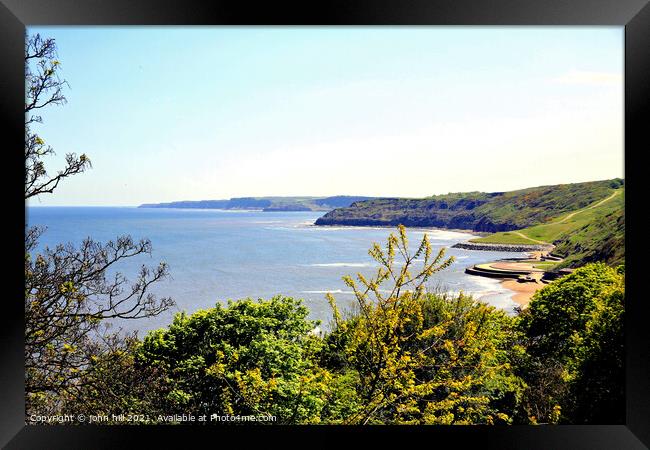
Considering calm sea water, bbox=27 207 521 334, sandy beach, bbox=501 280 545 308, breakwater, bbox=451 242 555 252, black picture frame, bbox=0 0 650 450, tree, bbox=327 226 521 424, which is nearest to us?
black picture frame, bbox=0 0 650 450

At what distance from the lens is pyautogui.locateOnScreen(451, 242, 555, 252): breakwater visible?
5.56 metres

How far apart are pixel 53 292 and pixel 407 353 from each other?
271 centimetres

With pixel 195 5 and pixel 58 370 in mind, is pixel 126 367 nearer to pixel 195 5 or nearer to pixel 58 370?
pixel 58 370

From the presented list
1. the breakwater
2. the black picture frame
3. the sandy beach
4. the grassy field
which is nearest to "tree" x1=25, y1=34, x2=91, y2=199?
the black picture frame

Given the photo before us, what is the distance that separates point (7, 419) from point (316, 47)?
418cm

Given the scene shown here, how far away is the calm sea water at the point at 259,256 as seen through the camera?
6203 millimetres

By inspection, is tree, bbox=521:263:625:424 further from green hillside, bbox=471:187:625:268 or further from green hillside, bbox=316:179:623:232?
green hillside, bbox=316:179:623:232

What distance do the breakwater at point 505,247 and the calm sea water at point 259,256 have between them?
2.8 inches

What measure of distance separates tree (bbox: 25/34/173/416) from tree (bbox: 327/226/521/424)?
1.64m

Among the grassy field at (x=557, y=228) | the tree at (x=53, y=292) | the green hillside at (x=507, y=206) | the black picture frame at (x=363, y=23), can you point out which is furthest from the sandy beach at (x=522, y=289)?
the tree at (x=53, y=292)

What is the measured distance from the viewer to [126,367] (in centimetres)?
392

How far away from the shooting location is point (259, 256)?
11.8 metres

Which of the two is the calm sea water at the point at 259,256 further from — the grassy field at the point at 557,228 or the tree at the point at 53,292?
the tree at the point at 53,292

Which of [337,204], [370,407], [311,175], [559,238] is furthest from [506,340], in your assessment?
[337,204]
